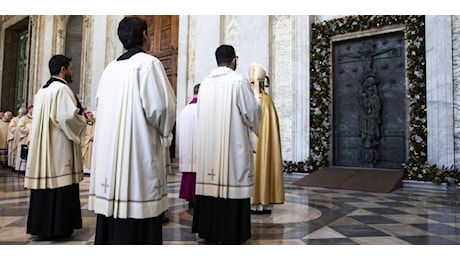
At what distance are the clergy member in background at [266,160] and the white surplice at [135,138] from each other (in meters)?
2.14

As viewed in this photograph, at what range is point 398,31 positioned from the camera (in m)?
7.95

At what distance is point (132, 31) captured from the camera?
2477 millimetres

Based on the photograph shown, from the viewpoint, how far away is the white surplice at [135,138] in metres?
2.38

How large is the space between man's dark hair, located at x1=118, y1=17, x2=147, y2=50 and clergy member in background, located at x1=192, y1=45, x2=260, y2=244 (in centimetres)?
97

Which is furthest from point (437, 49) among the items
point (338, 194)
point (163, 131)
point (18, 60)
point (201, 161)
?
point (18, 60)

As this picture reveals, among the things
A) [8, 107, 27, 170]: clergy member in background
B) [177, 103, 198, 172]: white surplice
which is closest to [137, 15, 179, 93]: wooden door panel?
[8, 107, 27, 170]: clergy member in background

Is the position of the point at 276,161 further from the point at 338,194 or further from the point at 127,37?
the point at 127,37

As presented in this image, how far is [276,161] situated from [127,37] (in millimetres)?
2663

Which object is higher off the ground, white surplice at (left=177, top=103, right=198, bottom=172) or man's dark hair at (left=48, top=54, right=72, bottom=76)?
man's dark hair at (left=48, top=54, right=72, bottom=76)

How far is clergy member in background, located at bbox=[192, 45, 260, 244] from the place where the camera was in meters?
3.12

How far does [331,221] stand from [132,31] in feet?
9.73

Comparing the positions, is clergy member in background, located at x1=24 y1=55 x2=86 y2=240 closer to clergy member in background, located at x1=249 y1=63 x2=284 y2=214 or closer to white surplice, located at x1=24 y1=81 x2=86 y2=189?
white surplice, located at x1=24 y1=81 x2=86 y2=189

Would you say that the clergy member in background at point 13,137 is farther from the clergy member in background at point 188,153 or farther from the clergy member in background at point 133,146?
the clergy member in background at point 133,146

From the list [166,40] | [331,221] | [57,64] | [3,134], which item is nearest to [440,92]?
[331,221]
